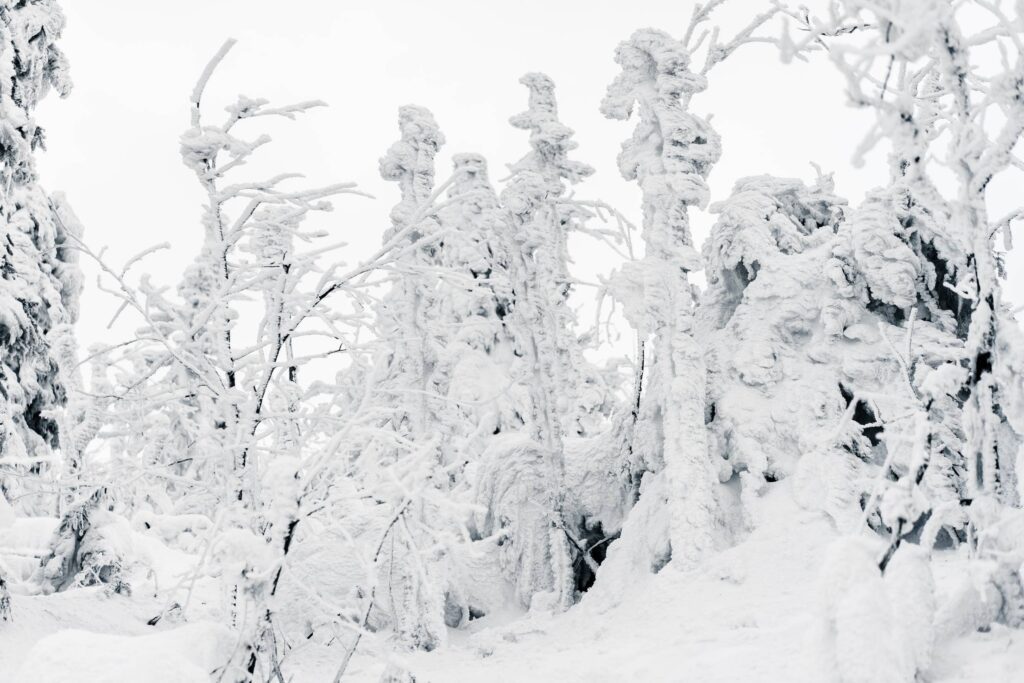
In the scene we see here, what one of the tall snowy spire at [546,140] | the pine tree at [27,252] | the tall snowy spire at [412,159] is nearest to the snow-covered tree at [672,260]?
the tall snowy spire at [546,140]

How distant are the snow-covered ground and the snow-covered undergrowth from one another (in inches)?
1.6

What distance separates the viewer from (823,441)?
1082 cm

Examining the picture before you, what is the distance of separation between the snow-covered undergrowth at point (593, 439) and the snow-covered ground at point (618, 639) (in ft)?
0.13

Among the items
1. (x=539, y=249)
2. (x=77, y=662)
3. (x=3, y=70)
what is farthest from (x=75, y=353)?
(x=77, y=662)

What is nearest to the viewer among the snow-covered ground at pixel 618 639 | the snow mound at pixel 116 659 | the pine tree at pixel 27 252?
the snow mound at pixel 116 659

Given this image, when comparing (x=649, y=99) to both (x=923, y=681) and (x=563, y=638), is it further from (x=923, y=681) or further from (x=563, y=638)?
(x=923, y=681)

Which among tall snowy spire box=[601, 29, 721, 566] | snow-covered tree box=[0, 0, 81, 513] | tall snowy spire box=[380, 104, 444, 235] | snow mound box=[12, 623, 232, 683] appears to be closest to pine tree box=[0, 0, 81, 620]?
snow-covered tree box=[0, 0, 81, 513]

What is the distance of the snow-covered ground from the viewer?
455 centimetres

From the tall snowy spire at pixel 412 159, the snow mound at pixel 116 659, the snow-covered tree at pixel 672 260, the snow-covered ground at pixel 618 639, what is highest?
the tall snowy spire at pixel 412 159

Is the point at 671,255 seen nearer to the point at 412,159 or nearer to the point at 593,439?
the point at 593,439

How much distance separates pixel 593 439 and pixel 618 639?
5450 mm

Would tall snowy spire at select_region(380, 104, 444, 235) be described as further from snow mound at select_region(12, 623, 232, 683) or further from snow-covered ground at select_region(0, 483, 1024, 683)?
snow mound at select_region(12, 623, 232, 683)

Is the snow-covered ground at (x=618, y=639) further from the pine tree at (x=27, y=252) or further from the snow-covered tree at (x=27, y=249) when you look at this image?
the snow-covered tree at (x=27, y=249)

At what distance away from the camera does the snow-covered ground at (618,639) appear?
4551mm
